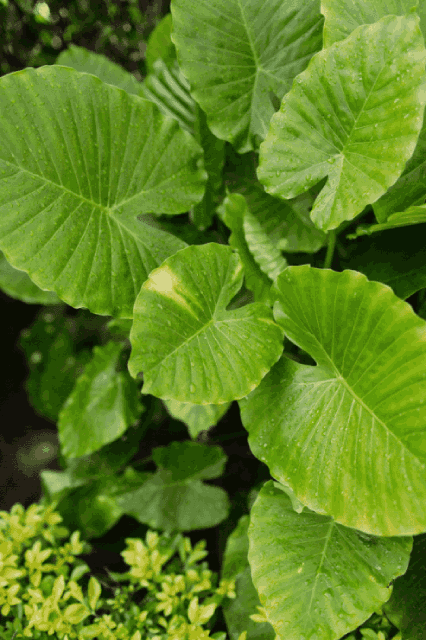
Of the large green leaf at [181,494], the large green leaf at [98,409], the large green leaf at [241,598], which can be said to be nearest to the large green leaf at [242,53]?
the large green leaf at [98,409]

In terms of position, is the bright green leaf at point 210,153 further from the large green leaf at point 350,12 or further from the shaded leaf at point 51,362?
the shaded leaf at point 51,362

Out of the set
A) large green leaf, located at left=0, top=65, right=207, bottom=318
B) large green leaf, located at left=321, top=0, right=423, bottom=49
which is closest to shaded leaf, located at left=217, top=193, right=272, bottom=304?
large green leaf, located at left=0, top=65, right=207, bottom=318

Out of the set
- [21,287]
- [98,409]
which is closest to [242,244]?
[98,409]

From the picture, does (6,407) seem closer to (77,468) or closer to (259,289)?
(77,468)

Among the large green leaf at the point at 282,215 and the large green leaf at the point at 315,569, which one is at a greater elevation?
the large green leaf at the point at 282,215

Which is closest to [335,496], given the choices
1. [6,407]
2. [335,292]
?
[335,292]

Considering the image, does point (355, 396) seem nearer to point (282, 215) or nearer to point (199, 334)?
point (199, 334)

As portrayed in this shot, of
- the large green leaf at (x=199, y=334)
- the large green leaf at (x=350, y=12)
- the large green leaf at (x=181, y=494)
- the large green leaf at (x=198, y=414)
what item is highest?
the large green leaf at (x=350, y=12)
